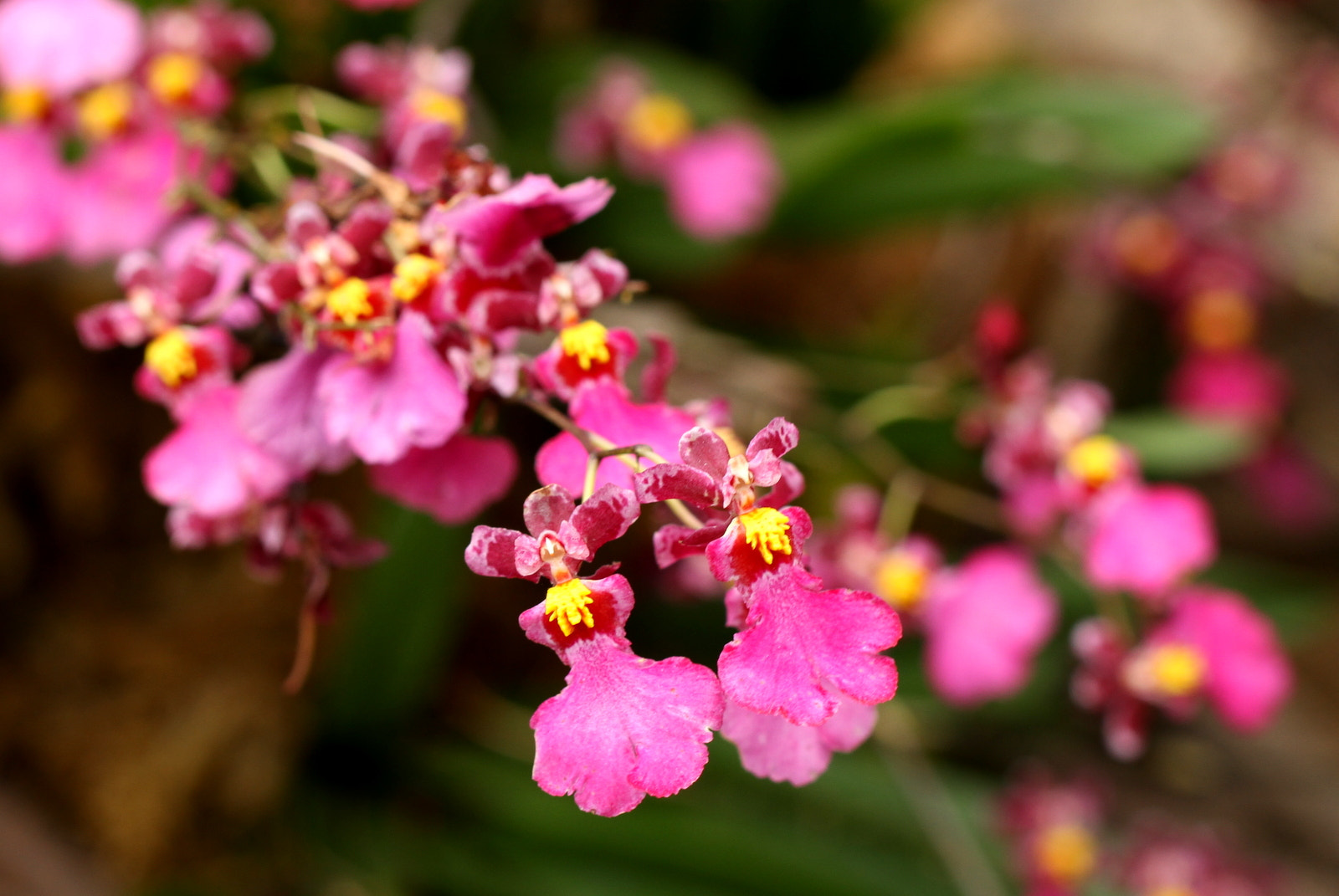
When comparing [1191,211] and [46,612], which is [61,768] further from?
[1191,211]

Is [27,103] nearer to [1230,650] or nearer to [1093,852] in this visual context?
[1230,650]

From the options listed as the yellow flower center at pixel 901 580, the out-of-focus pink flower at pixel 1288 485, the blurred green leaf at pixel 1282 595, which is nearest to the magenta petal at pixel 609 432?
the yellow flower center at pixel 901 580

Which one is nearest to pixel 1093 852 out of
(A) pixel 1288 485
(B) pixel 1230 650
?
(B) pixel 1230 650

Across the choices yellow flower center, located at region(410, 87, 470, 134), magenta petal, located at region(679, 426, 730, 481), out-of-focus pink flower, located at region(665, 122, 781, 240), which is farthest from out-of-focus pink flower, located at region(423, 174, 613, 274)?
out-of-focus pink flower, located at region(665, 122, 781, 240)

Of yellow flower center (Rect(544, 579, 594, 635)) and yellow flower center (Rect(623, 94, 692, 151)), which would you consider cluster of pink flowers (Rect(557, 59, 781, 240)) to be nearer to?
yellow flower center (Rect(623, 94, 692, 151))

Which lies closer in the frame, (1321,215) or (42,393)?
(42,393)

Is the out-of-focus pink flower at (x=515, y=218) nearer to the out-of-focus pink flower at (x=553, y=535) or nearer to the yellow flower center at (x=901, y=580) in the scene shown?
the out-of-focus pink flower at (x=553, y=535)

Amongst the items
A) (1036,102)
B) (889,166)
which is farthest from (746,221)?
(1036,102)
